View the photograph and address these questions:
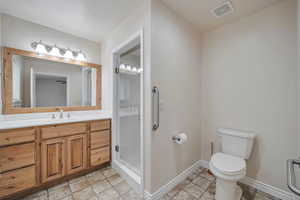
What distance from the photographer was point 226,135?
1.76m

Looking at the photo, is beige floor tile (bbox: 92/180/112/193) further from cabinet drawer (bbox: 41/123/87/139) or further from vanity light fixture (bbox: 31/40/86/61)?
vanity light fixture (bbox: 31/40/86/61)

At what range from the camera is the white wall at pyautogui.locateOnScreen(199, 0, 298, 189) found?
1430 mm

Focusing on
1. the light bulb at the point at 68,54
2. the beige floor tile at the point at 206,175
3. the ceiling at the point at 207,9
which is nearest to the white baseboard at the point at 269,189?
the beige floor tile at the point at 206,175

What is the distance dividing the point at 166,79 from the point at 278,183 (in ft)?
6.16

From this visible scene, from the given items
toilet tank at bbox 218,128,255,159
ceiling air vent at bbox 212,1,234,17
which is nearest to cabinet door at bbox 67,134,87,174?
toilet tank at bbox 218,128,255,159

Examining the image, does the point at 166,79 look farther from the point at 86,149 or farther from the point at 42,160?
the point at 42,160

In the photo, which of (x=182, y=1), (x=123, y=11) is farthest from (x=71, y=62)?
(x=182, y=1)

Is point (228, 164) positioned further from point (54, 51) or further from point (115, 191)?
point (54, 51)

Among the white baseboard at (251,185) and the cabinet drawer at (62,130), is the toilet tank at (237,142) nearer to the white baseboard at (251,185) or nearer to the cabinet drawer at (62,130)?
the white baseboard at (251,185)

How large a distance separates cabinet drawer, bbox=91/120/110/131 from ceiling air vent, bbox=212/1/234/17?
7.53 feet

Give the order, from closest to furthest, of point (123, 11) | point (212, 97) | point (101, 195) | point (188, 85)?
point (101, 195), point (123, 11), point (188, 85), point (212, 97)

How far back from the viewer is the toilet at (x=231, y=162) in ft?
4.26

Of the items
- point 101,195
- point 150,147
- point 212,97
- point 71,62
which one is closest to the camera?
point 150,147

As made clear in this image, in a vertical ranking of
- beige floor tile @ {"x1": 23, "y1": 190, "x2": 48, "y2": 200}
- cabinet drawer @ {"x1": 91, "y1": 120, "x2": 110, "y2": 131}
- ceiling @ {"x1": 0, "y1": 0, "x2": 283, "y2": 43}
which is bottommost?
beige floor tile @ {"x1": 23, "y1": 190, "x2": 48, "y2": 200}
